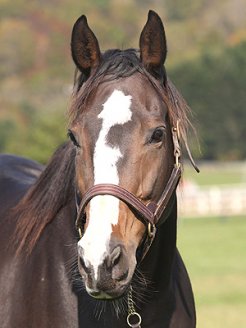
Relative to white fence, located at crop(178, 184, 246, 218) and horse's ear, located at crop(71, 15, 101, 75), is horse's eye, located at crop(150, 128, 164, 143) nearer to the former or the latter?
horse's ear, located at crop(71, 15, 101, 75)

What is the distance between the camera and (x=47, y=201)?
14.4 feet

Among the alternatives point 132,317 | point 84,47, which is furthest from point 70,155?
point 132,317

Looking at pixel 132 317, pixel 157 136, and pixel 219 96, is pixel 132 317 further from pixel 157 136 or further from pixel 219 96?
pixel 219 96

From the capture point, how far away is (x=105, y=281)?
3.42 m

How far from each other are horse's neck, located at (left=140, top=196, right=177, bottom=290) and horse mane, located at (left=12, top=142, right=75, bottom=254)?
0.51m

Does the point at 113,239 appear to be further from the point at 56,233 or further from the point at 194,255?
the point at 194,255

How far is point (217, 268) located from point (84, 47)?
513 inches

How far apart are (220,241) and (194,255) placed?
2.94m

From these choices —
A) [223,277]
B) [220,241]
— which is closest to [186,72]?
[220,241]

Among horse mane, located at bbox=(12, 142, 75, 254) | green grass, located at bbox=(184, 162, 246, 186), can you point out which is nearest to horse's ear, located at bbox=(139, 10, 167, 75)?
horse mane, located at bbox=(12, 142, 75, 254)

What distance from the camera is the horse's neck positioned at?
4.13 m

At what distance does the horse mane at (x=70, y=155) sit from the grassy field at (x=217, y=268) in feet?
19.9

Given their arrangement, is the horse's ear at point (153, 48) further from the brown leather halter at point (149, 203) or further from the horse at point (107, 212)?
the brown leather halter at point (149, 203)

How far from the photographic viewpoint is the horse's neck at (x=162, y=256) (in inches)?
163
